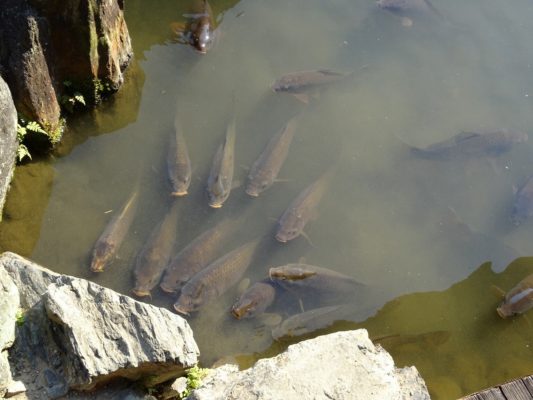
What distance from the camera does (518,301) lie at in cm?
611

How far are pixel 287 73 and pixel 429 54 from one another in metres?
2.13

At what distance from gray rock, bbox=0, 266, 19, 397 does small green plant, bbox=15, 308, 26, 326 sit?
0.12 ft

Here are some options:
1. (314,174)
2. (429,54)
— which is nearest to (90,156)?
(314,174)

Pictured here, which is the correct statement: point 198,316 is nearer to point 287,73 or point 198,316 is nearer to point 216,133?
point 216,133

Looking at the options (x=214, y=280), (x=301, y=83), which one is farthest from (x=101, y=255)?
(x=301, y=83)

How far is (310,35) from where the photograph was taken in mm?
8297

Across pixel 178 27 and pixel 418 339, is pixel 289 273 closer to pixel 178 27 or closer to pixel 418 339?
pixel 418 339

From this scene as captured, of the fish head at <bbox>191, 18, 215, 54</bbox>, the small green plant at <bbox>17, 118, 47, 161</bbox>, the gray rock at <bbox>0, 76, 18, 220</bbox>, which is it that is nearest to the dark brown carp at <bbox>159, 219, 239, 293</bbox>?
the gray rock at <bbox>0, 76, 18, 220</bbox>

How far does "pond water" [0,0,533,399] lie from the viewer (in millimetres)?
→ 6027

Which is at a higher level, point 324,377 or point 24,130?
point 24,130

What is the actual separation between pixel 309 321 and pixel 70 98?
3.68 metres

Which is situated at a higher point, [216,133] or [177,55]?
[177,55]

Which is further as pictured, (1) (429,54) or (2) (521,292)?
(1) (429,54)

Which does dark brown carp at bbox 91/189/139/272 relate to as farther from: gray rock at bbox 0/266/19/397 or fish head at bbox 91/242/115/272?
gray rock at bbox 0/266/19/397
